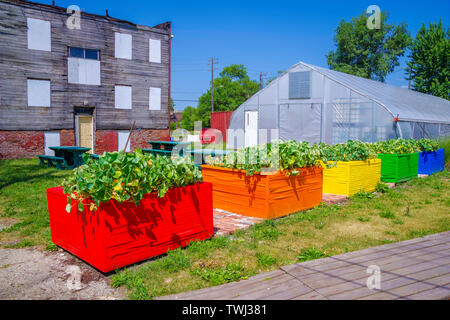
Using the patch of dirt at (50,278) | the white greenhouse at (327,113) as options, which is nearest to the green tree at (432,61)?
the white greenhouse at (327,113)

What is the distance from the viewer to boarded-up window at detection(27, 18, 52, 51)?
54.4 feet

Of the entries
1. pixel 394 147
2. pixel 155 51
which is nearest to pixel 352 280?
pixel 394 147

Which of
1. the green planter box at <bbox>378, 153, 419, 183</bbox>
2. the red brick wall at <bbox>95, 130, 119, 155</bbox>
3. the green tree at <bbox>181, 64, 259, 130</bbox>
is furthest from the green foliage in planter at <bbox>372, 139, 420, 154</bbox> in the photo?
the green tree at <bbox>181, 64, 259, 130</bbox>

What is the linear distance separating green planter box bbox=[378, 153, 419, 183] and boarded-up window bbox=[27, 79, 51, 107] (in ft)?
51.2

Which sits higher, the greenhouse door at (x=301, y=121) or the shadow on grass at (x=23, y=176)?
the greenhouse door at (x=301, y=121)

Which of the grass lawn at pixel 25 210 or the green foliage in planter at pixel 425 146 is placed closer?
the grass lawn at pixel 25 210

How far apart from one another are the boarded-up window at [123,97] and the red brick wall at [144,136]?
1.71 metres

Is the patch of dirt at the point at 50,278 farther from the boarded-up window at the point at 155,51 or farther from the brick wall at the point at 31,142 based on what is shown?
the boarded-up window at the point at 155,51

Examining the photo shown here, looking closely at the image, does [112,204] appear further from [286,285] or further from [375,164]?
[375,164]

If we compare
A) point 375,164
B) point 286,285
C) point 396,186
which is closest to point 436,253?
point 286,285

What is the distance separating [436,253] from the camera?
12.1 feet

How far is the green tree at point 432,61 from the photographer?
3528cm
